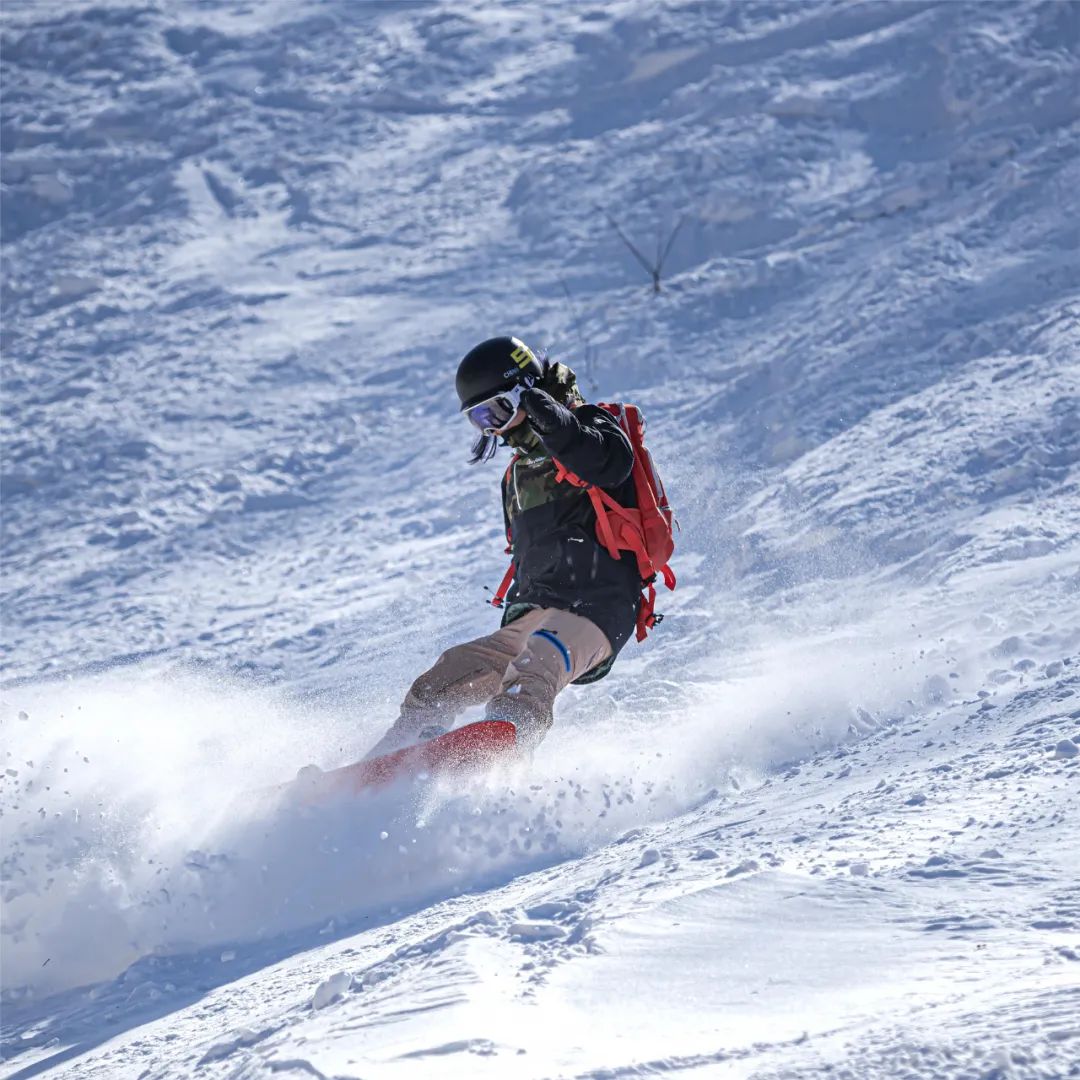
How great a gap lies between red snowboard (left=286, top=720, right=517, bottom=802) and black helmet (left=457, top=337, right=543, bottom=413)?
125cm

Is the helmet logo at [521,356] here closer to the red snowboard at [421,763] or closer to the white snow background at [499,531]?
the red snowboard at [421,763]

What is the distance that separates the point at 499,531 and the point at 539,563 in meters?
4.94

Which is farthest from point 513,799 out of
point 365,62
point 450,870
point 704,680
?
point 365,62

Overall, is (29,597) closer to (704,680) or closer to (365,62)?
(704,680)

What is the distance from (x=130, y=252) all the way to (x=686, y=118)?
24.3 feet

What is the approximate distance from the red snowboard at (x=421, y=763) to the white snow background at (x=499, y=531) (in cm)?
11

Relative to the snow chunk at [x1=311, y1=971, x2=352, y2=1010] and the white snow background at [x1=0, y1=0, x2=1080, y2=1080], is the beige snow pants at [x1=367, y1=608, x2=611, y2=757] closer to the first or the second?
the white snow background at [x1=0, y1=0, x2=1080, y2=1080]

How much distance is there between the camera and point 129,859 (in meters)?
4.36

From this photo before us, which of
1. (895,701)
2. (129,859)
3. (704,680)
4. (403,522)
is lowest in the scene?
(403,522)

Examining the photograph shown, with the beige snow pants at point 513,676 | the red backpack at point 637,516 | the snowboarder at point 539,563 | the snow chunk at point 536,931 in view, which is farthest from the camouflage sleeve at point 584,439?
the snow chunk at point 536,931

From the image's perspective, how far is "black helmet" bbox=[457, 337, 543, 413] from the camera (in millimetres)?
5039

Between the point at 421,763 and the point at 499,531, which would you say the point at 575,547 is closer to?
the point at 421,763

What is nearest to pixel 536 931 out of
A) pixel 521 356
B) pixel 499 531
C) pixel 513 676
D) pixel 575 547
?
pixel 513 676

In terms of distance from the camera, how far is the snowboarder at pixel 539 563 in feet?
16.0
